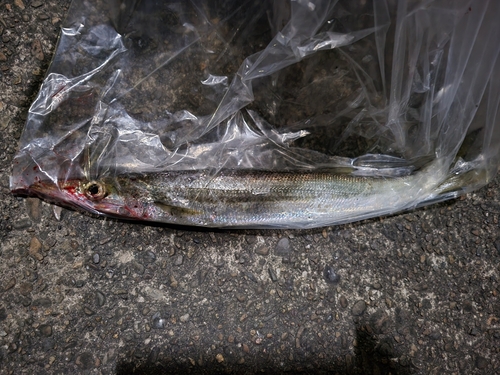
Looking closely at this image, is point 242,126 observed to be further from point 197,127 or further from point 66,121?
point 66,121

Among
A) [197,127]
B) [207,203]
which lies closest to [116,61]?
[197,127]

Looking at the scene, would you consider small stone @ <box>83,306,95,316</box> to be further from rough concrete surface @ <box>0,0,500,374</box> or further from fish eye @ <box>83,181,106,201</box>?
fish eye @ <box>83,181,106,201</box>

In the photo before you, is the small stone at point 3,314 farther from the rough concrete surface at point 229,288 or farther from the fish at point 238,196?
the fish at point 238,196

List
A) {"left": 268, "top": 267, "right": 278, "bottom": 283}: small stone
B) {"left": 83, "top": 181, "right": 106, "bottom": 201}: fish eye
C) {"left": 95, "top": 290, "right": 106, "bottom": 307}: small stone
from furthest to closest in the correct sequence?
{"left": 268, "top": 267, "right": 278, "bottom": 283}: small stone
{"left": 95, "top": 290, "right": 106, "bottom": 307}: small stone
{"left": 83, "top": 181, "right": 106, "bottom": 201}: fish eye

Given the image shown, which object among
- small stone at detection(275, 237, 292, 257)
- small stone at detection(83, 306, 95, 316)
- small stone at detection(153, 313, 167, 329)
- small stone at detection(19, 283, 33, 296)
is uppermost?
small stone at detection(275, 237, 292, 257)

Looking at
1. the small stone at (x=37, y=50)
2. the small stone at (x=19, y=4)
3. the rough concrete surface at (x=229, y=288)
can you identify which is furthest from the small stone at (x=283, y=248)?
the small stone at (x=19, y=4)

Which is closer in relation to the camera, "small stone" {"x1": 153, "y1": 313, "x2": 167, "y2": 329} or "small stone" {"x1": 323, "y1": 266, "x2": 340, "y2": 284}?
"small stone" {"x1": 153, "y1": 313, "x2": 167, "y2": 329}

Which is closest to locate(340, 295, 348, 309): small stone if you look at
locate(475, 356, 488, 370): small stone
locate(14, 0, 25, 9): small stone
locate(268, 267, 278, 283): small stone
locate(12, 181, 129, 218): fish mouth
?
locate(268, 267, 278, 283): small stone

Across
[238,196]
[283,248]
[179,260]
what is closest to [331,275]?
[283,248]

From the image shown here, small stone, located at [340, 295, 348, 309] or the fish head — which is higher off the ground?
the fish head
